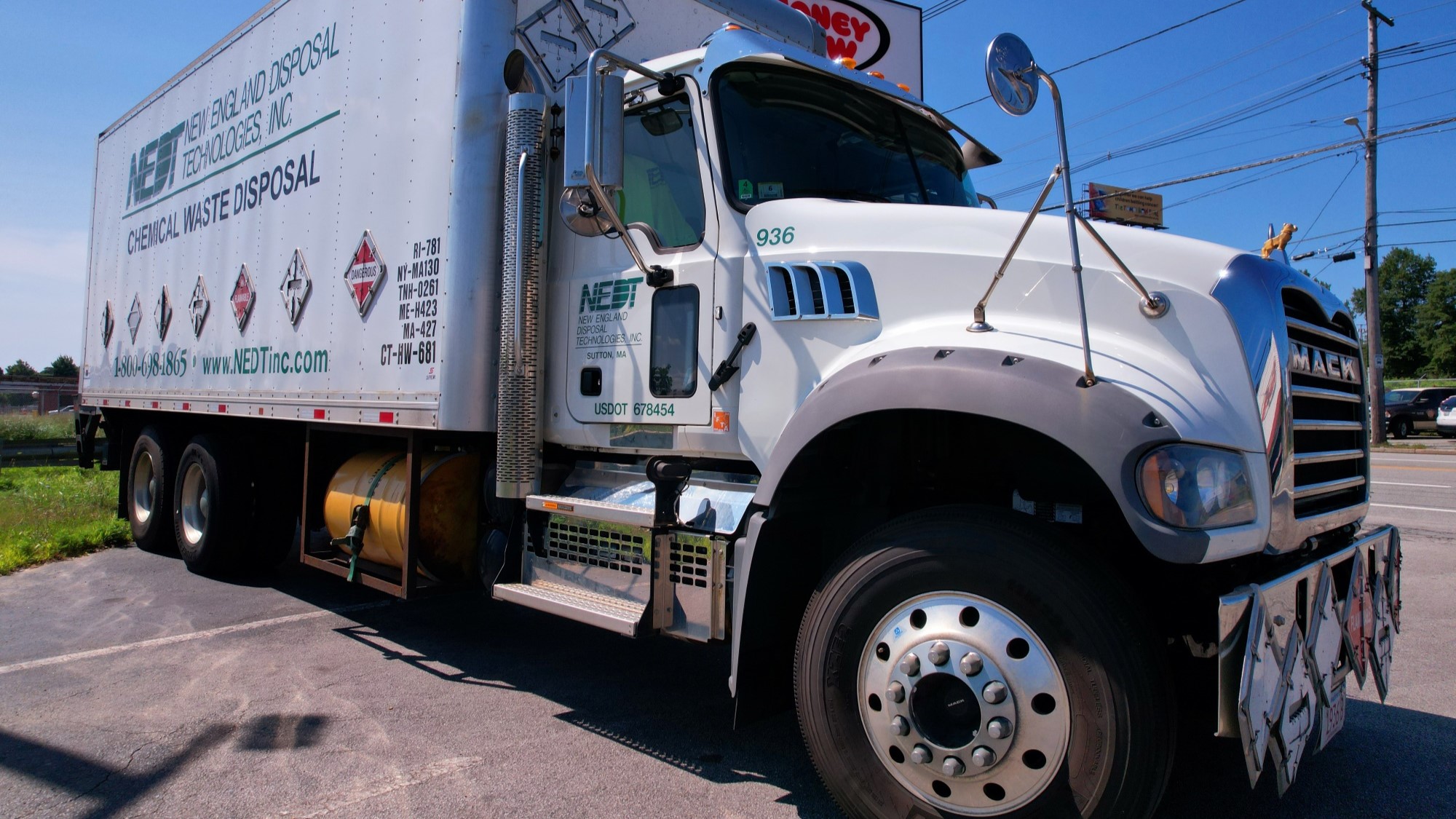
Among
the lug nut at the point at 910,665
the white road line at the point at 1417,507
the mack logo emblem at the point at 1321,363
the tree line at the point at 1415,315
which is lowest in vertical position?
the white road line at the point at 1417,507

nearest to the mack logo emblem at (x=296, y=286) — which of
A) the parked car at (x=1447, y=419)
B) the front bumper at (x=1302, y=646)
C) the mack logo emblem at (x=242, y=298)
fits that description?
the mack logo emblem at (x=242, y=298)

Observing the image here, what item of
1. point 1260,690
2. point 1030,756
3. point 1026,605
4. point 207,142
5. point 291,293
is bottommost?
point 1030,756

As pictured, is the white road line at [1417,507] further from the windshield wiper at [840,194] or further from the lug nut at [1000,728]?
the lug nut at [1000,728]

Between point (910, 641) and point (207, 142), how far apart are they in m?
7.17

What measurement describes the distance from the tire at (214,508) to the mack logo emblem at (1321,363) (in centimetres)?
706

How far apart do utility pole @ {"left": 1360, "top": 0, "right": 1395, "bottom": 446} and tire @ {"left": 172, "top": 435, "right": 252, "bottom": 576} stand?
1037 inches

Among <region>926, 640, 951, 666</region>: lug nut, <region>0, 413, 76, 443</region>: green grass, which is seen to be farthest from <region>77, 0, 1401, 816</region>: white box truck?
<region>0, 413, 76, 443</region>: green grass

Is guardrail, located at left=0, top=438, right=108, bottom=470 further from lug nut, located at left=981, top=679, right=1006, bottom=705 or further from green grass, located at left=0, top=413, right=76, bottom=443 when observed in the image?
lug nut, located at left=981, top=679, right=1006, bottom=705

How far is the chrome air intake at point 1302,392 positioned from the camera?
8.93 ft

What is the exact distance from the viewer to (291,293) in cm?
624

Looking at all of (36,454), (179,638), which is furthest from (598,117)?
(36,454)

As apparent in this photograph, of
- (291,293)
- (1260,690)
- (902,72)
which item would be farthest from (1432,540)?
(291,293)

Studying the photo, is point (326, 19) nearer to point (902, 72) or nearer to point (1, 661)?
point (1, 661)

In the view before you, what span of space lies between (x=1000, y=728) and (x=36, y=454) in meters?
22.4
